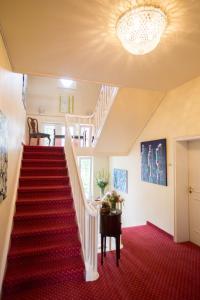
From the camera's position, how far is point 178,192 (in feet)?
12.4

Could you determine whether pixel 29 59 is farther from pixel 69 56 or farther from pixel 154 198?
pixel 154 198

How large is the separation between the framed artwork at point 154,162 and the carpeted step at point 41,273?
7.73ft

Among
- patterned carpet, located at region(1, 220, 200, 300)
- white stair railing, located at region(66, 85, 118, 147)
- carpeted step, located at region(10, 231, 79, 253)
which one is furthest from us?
white stair railing, located at region(66, 85, 118, 147)

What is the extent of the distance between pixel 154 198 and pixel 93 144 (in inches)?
89.8

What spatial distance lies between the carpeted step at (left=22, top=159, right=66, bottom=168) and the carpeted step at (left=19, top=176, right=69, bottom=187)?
45cm

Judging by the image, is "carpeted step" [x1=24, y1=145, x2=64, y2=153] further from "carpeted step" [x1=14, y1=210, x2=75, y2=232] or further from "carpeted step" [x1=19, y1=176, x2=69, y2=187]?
"carpeted step" [x1=14, y1=210, x2=75, y2=232]

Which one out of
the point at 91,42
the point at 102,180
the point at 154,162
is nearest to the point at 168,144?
the point at 154,162

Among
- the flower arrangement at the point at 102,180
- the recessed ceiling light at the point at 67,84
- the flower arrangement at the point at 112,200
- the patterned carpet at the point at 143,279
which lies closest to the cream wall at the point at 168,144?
the patterned carpet at the point at 143,279

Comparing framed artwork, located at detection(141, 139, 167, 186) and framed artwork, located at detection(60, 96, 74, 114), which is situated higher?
framed artwork, located at detection(60, 96, 74, 114)

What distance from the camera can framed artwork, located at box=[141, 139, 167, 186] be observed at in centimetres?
412

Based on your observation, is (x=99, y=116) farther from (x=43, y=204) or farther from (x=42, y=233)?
(x=42, y=233)

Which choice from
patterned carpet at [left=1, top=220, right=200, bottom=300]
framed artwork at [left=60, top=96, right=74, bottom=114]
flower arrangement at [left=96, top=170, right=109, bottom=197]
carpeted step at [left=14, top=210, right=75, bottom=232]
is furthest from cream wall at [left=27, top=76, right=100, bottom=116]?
patterned carpet at [left=1, top=220, right=200, bottom=300]

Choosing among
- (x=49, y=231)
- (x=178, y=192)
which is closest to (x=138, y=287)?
(x=49, y=231)

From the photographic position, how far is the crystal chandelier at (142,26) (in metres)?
1.73
